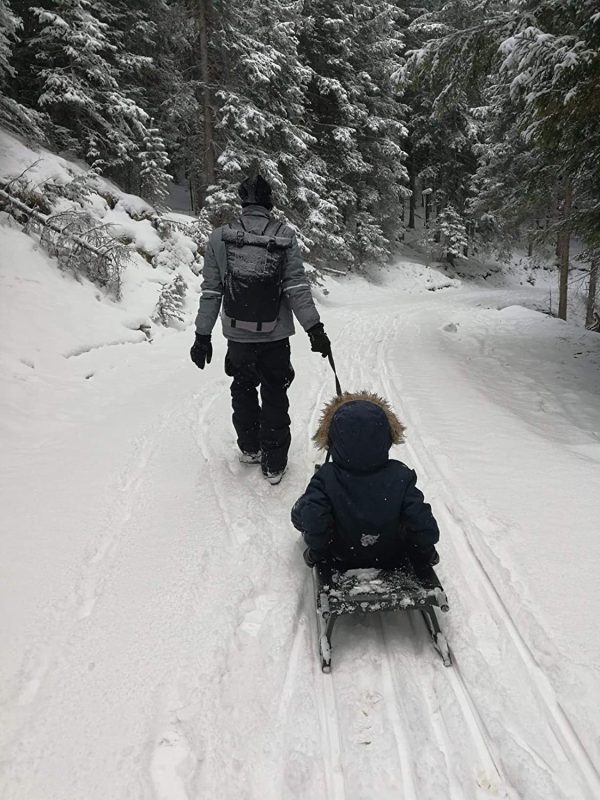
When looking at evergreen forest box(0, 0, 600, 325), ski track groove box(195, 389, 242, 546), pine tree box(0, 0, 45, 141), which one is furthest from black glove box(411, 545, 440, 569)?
pine tree box(0, 0, 45, 141)

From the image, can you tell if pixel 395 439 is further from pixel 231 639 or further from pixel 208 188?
pixel 208 188

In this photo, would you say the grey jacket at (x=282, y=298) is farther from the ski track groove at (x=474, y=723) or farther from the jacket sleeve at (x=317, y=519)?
the ski track groove at (x=474, y=723)

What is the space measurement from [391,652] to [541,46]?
672 centimetres

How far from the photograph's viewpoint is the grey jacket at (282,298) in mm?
3623

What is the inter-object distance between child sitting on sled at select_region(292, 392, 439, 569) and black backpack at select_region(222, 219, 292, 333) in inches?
51.7

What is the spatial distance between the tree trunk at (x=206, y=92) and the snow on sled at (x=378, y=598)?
16.5 metres

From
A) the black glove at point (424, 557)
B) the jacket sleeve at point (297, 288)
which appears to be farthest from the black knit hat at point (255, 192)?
the black glove at point (424, 557)

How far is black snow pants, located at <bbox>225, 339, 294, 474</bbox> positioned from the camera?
385cm

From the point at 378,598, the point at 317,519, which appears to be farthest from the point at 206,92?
the point at 378,598

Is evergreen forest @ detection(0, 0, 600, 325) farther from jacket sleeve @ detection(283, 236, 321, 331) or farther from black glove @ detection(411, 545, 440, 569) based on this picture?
black glove @ detection(411, 545, 440, 569)

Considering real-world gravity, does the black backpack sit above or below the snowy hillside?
above

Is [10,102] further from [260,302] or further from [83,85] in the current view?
[260,302]

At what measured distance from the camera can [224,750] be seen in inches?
75.8

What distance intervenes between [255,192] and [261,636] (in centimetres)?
299
